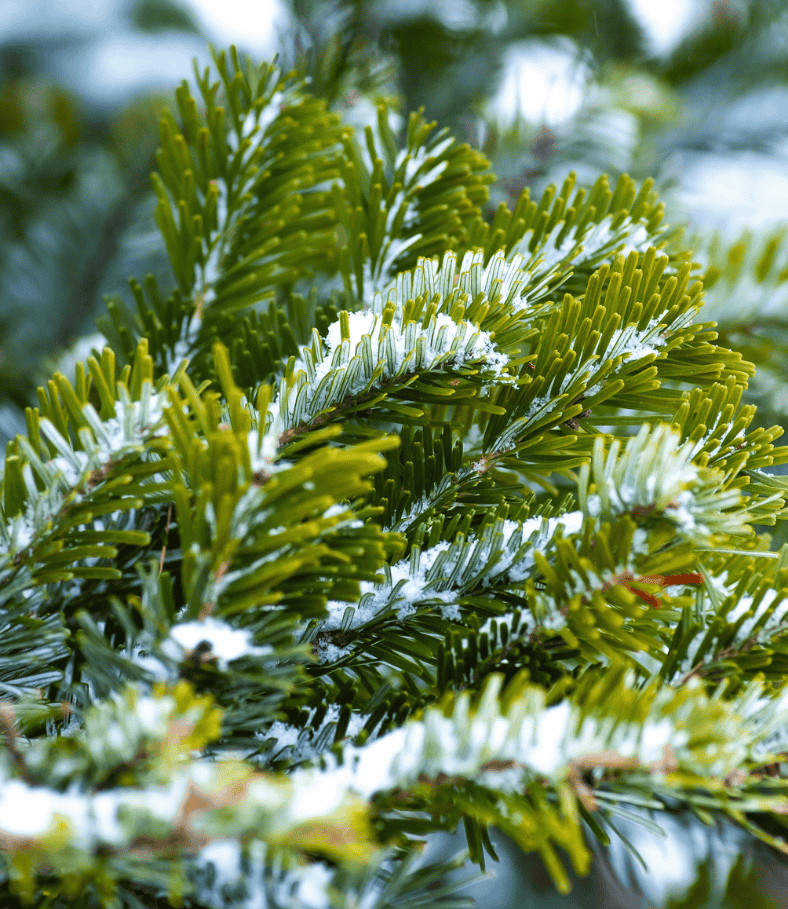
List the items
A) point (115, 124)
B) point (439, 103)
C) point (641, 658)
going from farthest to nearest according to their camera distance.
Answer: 1. point (115, 124)
2. point (439, 103)
3. point (641, 658)

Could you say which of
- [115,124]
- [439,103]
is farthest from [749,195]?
[115,124]

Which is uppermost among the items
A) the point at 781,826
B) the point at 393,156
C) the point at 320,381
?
the point at 393,156

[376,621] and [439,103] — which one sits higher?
[439,103]

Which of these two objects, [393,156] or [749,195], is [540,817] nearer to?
[393,156]

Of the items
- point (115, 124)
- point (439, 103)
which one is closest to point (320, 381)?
point (439, 103)

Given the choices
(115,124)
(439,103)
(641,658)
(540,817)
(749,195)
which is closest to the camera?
(540,817)

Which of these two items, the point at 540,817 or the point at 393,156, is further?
the point at 393,156
